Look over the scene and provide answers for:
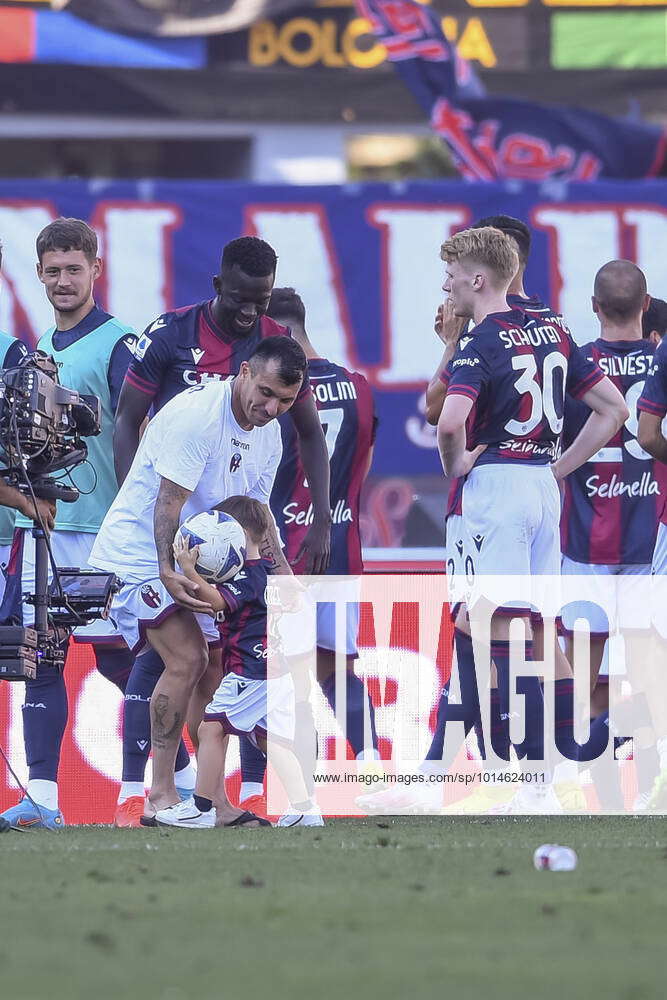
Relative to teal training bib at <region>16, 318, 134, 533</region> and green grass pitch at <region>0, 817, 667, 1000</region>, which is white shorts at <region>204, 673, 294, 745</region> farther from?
teal training bib at <region>16, 318, 134, 533</region>

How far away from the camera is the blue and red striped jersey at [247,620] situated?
21.2 ft

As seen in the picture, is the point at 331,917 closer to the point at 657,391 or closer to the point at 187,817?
the point at 187,817

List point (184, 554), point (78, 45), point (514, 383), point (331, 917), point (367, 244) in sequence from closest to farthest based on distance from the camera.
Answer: point (331, 917) < point (184, 554) < point (514, 383) < point (367, 244) < point (78, 45)

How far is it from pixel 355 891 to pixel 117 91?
43.1ft

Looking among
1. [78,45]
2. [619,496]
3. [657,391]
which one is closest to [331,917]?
[657,391]

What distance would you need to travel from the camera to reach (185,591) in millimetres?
6383

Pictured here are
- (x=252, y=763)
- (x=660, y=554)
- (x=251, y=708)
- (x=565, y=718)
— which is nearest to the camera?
(x=251, y=708)

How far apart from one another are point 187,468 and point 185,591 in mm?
416

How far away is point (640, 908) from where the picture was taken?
13.9 ft

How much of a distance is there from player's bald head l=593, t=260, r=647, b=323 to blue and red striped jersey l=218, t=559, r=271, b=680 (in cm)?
222

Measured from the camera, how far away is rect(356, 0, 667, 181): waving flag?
13984 mm

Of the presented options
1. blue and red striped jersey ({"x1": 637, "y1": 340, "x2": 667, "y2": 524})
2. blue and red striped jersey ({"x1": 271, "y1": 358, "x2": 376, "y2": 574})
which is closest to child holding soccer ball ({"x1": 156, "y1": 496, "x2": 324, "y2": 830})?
blue and red striped jersey ({"x1": 271, "y1": 358, "x2": 376, "y2": 574})

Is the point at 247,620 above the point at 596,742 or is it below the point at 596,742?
above

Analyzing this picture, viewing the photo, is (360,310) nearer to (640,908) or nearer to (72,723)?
(72,723)
